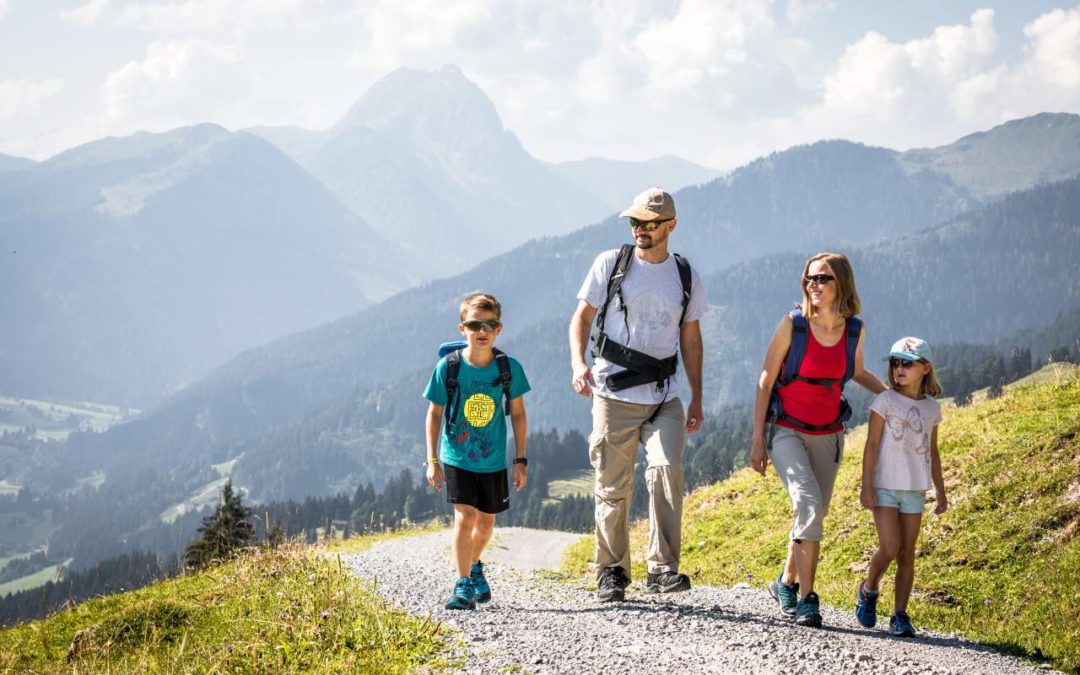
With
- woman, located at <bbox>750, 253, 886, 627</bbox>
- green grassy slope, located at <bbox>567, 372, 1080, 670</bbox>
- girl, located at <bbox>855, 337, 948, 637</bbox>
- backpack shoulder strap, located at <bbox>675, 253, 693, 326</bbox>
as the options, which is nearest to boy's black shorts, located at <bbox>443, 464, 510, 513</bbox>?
backpack shoulder strap, located at <bbox>675, 253, 693, 326</bbox>

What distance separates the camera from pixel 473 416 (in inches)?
320

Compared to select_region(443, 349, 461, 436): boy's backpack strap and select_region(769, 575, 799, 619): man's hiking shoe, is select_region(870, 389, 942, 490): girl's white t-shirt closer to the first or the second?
select_region(769, 575, 799, 619): man's hiking shoe

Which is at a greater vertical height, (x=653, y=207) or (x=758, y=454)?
(x=653, y=207)

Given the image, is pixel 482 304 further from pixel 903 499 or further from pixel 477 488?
pixel 903 499

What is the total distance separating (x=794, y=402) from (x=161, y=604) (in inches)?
317

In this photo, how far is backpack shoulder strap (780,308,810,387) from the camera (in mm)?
7320

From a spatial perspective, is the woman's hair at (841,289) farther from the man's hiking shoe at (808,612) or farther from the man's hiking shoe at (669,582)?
the man's hiking shoe at (669,582)

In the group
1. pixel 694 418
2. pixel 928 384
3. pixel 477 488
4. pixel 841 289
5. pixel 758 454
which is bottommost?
pixel 477 488

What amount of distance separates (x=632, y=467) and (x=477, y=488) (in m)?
1.53

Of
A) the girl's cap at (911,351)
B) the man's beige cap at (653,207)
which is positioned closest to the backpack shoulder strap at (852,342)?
the girl's cap at (911,351)

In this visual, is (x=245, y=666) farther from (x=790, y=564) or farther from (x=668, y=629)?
(x=790, y=564)

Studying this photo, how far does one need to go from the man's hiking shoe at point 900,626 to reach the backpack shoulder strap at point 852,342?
84.2 inches

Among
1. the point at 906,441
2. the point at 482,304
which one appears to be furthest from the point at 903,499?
the point at 482,304

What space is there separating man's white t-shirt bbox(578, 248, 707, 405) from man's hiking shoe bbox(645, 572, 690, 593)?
1.63 m
